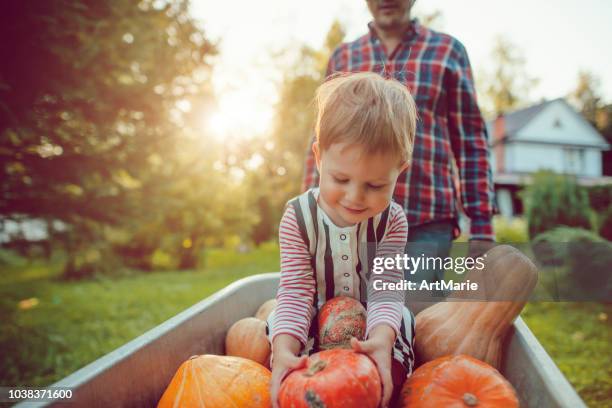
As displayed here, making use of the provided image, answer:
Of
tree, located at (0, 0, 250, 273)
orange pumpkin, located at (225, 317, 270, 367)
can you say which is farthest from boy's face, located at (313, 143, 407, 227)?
tree, located at (0, 0, 250, 273)

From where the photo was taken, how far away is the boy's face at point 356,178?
1229 millimetres

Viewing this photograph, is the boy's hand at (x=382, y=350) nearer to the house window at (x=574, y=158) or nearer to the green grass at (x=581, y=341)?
the green grass at (x=581, y=341)

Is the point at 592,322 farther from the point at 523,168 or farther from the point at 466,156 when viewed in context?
the point at 523,168

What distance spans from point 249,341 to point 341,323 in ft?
1.64

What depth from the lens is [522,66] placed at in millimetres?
30062

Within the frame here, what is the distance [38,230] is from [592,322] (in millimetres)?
5835

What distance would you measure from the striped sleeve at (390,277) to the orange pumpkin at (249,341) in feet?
1.65

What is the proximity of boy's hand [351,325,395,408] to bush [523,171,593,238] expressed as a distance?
23.3 ft

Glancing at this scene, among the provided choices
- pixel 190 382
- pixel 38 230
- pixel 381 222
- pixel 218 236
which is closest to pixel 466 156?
pixel 381 222

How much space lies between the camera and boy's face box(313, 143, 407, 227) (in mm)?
1229

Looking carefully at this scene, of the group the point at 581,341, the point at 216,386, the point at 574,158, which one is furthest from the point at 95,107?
the point at 574,158

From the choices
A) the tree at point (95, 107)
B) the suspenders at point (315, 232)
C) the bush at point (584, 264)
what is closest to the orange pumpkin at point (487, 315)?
the suspenders at point (315, 232)

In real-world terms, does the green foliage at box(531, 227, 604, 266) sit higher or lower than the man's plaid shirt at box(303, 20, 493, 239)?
lower

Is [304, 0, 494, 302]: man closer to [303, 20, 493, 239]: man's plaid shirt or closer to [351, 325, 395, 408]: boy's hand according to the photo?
[303, 20, 493, 239]: man's plaid shirt
